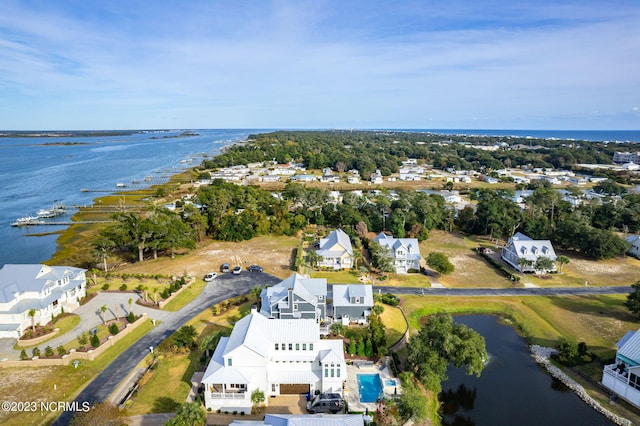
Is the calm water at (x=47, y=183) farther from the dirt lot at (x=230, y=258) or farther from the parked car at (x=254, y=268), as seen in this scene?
the parked car at (x=254, y=268)

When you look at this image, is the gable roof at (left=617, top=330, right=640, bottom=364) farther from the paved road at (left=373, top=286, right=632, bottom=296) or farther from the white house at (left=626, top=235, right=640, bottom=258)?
the white house at (left=626, top=235, right=640, bottom=258)

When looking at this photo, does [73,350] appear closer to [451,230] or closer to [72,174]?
[451,230]

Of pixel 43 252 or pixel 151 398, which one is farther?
pixel 43 252

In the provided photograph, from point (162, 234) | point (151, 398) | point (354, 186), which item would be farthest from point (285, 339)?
point (354, 186)

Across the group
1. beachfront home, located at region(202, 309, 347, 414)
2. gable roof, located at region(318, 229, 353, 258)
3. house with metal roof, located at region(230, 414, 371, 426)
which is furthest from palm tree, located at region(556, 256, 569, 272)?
house with metal roof, located at region(230, 414, 371, 426)

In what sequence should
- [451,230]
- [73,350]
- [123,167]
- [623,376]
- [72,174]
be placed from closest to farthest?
[623,376] → [73,350] → [451,230] → [72,174] → [123,167]

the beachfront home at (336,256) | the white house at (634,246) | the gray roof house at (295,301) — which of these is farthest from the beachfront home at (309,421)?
the white house at (634,246)

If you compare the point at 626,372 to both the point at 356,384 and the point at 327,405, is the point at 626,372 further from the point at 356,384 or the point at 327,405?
the point at 327,405
